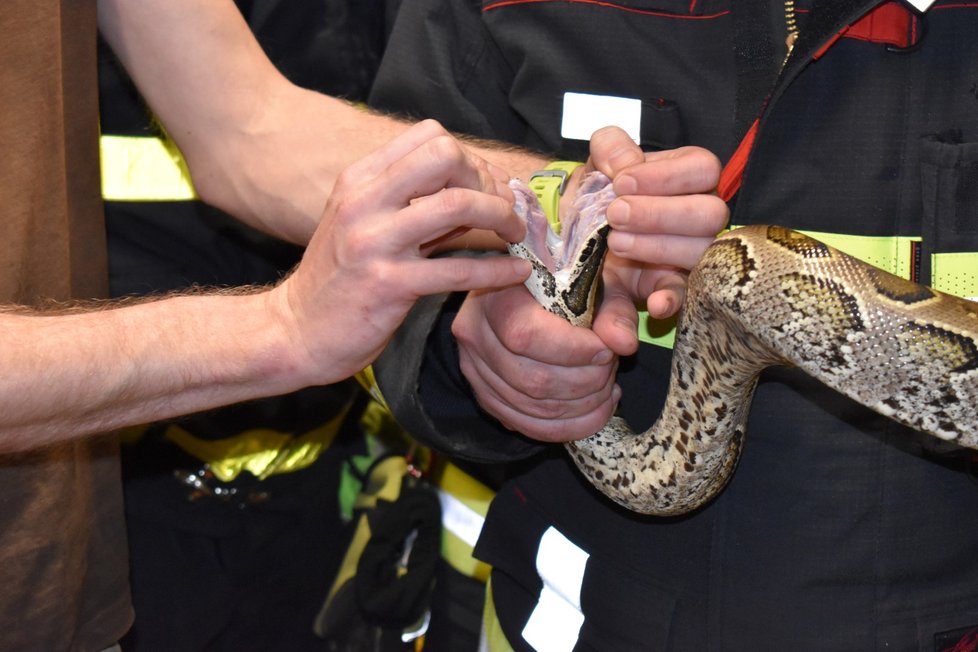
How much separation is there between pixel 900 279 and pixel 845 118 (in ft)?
1.11

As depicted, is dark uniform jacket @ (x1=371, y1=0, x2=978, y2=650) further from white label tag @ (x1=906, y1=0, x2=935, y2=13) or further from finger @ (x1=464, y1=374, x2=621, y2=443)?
finger @ (x1=464, y1=374, x2=621, y2=443)

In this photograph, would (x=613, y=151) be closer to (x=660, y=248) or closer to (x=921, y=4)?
(x=660, y=248)

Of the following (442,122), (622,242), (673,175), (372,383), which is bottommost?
(372,383)

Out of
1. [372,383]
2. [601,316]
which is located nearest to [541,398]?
[601,316]

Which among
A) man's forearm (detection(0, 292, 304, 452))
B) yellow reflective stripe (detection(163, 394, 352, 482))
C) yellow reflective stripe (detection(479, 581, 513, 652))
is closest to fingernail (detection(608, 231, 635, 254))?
man's forearm (detection(0, 292, 304, 452))

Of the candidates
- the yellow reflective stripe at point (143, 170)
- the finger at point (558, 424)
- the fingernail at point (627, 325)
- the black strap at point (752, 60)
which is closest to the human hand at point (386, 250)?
the fingernail at point (627, 325)

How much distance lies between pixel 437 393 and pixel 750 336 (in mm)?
656

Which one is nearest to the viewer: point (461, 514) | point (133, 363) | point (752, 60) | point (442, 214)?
point (442, 214)

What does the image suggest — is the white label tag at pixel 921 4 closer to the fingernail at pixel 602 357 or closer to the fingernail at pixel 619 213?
the fingernail at pixel 619 213

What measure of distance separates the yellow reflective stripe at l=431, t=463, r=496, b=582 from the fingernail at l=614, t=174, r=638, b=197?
50.3 inches

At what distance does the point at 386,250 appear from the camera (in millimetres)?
1376

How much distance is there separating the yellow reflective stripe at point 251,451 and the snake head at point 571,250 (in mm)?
1157

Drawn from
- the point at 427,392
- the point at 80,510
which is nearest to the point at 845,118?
the point at 427,392

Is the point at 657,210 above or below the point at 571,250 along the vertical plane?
above
